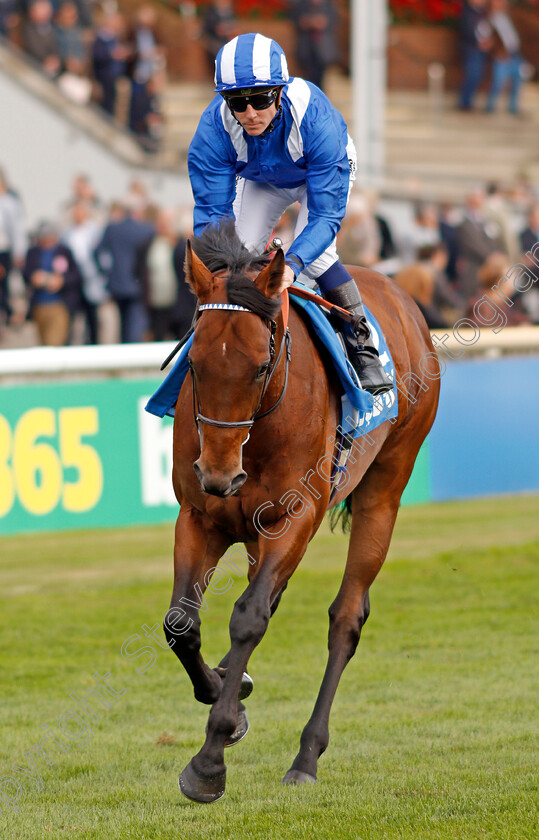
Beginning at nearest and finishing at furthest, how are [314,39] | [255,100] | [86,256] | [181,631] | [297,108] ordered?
1. [181,631]
2. [255,100]
3. [297,108]
4. [86,256]
5. [314,39]

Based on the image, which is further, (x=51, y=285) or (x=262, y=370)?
(x=51, y=285)

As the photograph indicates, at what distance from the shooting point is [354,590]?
5801mm

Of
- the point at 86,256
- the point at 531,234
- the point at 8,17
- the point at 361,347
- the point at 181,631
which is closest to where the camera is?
the point at 181,631

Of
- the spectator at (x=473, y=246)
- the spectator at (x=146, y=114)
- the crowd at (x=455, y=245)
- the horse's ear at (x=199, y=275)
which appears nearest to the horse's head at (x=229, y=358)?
the horse's ear at (x=199, y=275)

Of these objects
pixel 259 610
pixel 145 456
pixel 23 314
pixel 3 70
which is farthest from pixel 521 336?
pixel 3 70

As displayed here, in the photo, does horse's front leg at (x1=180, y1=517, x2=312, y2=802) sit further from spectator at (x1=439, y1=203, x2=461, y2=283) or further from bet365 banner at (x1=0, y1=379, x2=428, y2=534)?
spectator at (x1=439, y1=203, x2=461, y2=283)

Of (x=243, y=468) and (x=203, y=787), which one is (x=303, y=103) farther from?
(x=203, y=787)

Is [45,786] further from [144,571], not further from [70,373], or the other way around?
[70,373]

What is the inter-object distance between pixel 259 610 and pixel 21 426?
541 cm

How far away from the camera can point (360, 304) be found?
19.1 feet

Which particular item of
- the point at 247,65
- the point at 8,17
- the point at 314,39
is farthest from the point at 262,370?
the point at 314,39

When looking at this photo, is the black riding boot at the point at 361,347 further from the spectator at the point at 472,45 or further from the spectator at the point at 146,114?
the spectator at the point at 472,45

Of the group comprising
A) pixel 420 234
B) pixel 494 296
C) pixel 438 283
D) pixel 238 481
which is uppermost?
pixel 238 481

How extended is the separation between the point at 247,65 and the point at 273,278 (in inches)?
34.3
